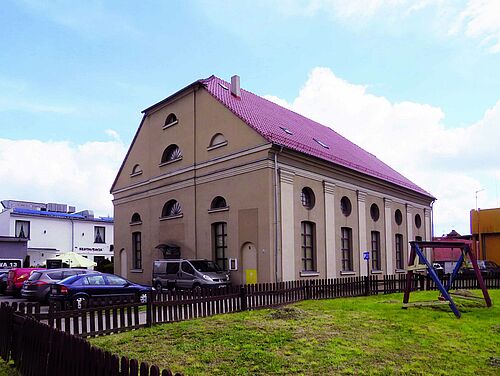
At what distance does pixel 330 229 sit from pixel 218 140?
7.11 metres

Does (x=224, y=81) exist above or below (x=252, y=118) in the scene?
above

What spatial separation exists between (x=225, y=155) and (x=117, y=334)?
13.3 metres

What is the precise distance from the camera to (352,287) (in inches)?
746

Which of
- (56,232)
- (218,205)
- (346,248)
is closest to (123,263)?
(218,205)

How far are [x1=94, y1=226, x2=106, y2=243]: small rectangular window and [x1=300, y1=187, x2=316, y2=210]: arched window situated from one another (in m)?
33.7

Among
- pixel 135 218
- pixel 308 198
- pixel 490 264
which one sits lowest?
pixel 490 264

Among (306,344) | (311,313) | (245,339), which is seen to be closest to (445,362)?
(306,344)

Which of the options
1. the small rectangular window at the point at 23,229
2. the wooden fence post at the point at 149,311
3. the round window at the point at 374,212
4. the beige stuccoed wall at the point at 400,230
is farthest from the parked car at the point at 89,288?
the small rectangular window at the point at 23,229

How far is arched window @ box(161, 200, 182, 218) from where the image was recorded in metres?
26.2

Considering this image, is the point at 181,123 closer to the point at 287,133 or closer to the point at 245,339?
the point at 287,133

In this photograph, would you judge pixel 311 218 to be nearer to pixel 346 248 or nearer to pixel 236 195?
pixel 236 195

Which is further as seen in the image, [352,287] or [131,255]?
[131,255]

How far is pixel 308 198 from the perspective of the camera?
910 inches

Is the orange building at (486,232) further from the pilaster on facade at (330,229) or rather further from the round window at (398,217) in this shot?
the pilaster on facade at (330,229)
